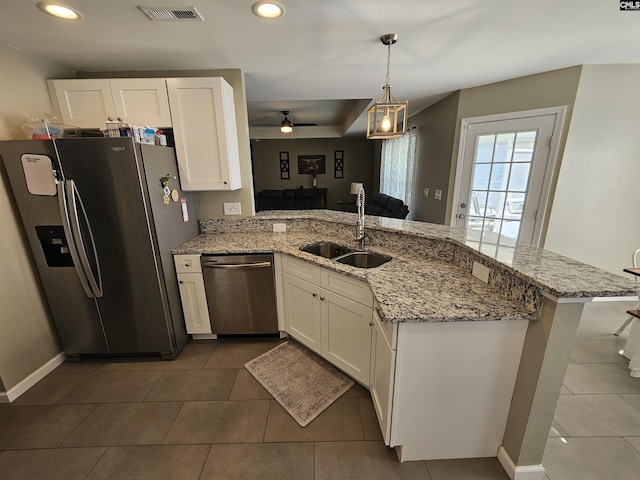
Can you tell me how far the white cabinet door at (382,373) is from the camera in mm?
1276

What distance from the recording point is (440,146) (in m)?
3.72

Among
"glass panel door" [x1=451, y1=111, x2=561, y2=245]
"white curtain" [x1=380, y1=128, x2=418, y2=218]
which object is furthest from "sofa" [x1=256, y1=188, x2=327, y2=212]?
"glass panel door" [x1=451, y1=111, x2=561, y2=245]

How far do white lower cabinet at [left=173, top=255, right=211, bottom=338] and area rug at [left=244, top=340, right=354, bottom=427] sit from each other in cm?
60

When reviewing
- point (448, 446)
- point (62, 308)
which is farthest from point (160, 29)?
point (448, 446)

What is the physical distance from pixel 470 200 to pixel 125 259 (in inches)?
146

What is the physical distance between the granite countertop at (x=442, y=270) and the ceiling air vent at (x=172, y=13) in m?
1.54

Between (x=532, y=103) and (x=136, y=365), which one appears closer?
(x=136, y=365)

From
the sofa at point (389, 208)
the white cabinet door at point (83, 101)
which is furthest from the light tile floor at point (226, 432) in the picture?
the sofa at point (389, 208)

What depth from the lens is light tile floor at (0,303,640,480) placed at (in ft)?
4.48

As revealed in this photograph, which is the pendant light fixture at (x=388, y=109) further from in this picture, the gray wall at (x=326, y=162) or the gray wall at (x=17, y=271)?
the gray wall at (x=326, y=162)

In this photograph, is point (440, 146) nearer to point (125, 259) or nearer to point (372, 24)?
point (372, 24)

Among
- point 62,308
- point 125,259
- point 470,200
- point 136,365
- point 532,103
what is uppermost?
point 532,103

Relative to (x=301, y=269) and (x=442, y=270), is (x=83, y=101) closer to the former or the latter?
(x=301, y=269)

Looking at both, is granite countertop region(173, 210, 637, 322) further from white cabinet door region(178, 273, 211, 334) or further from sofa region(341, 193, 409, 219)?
sofa region(341, 193, 409, 219)
